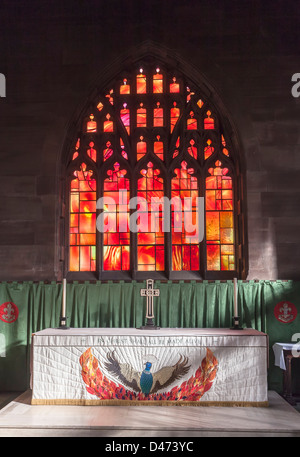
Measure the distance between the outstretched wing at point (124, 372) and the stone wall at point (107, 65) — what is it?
2525mm

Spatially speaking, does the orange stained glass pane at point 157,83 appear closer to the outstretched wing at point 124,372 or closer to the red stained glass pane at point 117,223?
the red stained glass pane at point 117,223

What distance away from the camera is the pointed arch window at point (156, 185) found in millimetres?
9258

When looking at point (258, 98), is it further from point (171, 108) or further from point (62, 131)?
point (62, 131)

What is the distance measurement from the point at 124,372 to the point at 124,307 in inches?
71.0

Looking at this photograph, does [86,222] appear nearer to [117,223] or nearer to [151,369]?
[117,223]

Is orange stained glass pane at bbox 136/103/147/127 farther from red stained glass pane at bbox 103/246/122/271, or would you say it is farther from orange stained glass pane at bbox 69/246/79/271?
orange stained glass pane at bbox 69/246/79/271

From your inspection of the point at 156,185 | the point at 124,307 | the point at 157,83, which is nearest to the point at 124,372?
the point at 124,307

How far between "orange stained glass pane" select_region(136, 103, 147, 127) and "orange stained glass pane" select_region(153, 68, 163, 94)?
447mm

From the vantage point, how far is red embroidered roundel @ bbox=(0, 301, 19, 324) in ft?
27.9

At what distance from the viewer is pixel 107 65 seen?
931 cm

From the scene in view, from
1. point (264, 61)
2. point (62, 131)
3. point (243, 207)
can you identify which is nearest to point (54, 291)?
point (62, 131)

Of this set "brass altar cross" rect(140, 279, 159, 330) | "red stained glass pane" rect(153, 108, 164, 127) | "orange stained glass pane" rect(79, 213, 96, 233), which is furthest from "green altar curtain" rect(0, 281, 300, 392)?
"red stained glass pane" rect(153, 108, 164, 127)

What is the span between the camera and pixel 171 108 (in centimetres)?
966

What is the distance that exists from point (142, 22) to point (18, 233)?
4.84 meters
